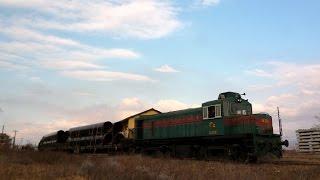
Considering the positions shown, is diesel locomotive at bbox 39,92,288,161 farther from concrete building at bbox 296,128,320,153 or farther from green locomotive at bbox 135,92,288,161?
concrete building at bbox 296,128,320,153

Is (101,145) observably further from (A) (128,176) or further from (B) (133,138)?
(A) (128,176)

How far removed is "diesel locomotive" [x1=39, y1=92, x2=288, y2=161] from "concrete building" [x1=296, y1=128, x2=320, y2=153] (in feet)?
44.1

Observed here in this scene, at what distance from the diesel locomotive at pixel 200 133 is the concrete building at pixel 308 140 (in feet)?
44.1

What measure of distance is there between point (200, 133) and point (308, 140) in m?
15.9

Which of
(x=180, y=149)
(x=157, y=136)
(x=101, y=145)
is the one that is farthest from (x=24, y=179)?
(x=101, y=145)

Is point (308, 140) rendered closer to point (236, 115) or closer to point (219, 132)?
point (236, 115)

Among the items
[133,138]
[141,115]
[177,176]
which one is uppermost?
[141,115]

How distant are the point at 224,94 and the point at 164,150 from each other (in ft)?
21.0

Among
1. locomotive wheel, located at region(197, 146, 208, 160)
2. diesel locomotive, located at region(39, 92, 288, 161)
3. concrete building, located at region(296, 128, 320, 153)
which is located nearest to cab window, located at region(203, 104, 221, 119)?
diesel locomotive, located at region(39, 92, 288, 161)

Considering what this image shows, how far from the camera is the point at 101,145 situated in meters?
33.1

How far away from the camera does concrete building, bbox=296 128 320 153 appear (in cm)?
3453

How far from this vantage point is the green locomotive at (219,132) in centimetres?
2131

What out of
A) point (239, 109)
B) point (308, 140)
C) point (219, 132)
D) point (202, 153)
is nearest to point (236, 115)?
point (239, 109)

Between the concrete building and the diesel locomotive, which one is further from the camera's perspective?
the concrete building
